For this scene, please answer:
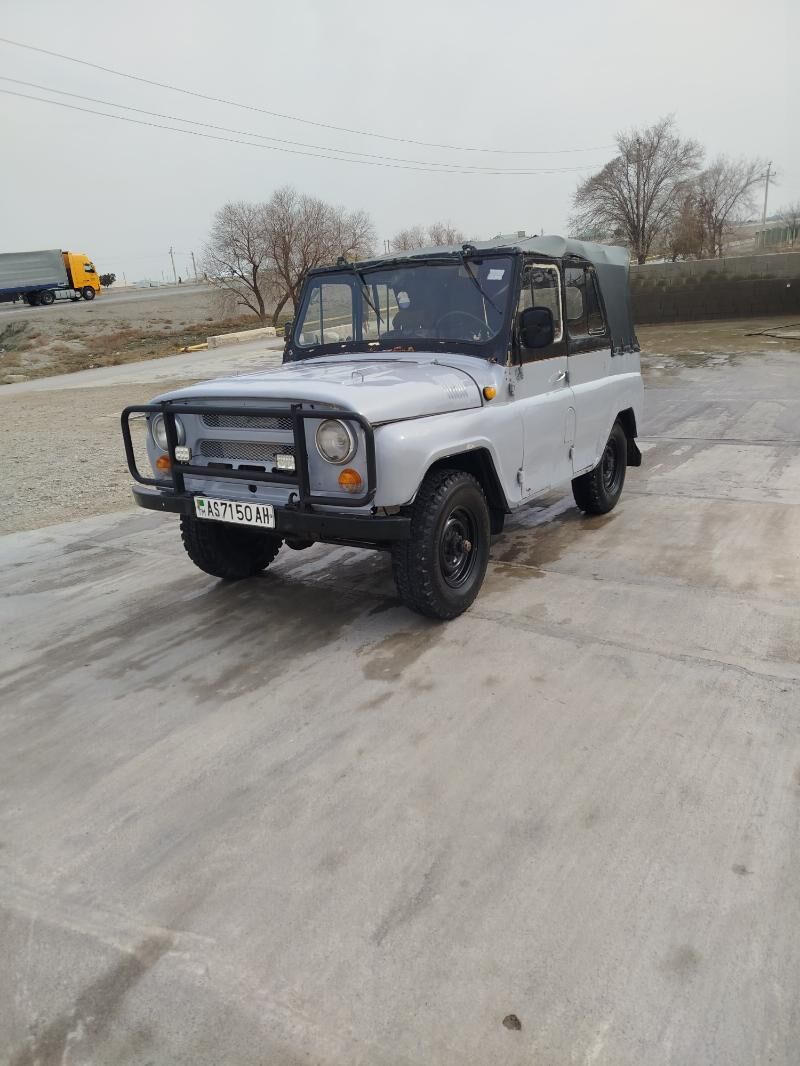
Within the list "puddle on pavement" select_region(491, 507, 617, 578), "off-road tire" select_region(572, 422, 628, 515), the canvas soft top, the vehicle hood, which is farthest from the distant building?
the vehicle hood

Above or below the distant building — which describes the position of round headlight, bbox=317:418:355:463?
below

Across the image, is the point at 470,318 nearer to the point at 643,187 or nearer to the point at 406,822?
the point at 406,822

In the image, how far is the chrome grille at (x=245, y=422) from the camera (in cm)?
402

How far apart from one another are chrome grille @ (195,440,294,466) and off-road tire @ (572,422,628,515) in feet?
8.93

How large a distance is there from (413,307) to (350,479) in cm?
178

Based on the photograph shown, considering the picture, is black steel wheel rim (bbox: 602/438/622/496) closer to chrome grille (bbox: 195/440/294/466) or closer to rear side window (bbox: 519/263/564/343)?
rear side window (bbox: 519/263/564/343)

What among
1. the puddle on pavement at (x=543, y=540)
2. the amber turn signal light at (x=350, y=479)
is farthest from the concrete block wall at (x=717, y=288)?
the amber turn signal light at (x=350, y=479)

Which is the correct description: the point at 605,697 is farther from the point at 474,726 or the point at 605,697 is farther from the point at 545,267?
the point at 545,267

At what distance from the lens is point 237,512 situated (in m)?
4.12

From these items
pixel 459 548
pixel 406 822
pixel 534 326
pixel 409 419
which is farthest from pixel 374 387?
pixel 406 822

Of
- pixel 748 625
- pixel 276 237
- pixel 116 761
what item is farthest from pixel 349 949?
pixel 276 237

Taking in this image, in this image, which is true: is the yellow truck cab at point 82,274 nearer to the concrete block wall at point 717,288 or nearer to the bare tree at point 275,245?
the bare tree at point 275,245

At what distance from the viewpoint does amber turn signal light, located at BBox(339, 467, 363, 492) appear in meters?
3.76

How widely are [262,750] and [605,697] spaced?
1536 mm
